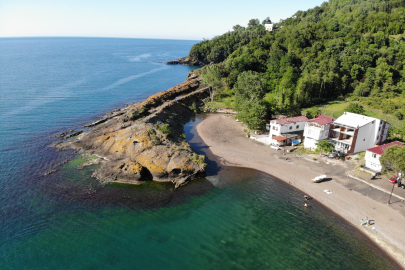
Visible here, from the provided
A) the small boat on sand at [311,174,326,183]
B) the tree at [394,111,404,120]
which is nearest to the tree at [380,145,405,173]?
the small boat on sand at [311,174,326,183]

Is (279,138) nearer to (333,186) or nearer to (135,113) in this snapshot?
(333,186)

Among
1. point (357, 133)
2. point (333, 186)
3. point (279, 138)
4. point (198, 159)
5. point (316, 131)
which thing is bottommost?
point (333, 186)

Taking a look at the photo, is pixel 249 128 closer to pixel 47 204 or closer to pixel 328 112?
pixel 328 112

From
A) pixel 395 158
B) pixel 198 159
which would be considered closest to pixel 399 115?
pixel 395 158

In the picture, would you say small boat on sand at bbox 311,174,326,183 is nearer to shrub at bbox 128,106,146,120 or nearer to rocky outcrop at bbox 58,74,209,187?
rocky outcrop at bbox 58,74,209,187

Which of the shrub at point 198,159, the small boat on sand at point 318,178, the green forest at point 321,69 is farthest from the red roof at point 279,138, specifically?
the shrub at point 198,159
